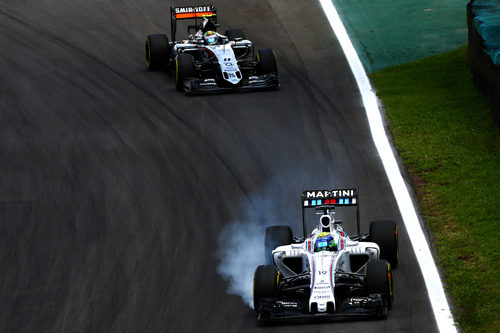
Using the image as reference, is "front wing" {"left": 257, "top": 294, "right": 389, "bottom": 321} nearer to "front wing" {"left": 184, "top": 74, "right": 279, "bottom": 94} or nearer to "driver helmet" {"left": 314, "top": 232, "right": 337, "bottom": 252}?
"driver helmet" {"left": 314, "top": 232, "right": 337, "bottom": 252}

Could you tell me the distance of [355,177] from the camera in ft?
72.2

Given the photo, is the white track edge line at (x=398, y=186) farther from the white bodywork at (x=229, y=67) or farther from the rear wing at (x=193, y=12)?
the rear wing at (x=193, y=12)

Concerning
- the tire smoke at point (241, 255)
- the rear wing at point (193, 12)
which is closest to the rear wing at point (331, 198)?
the tire smoke at point (241, 255)

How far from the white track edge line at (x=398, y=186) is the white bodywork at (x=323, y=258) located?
127 centimetres

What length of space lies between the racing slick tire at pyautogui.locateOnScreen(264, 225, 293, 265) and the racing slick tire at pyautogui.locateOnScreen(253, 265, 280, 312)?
132 cm

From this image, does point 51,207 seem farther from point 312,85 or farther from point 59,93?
point 312,85

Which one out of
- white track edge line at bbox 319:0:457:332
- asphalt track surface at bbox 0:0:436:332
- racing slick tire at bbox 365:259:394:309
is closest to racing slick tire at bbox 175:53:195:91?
asphalt track surface at bbox 0:0:436:332

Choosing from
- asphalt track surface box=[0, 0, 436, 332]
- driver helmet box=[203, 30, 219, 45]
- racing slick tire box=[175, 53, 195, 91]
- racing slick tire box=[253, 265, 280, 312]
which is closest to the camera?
racing slick tire box=[253, 265, 280, 312]

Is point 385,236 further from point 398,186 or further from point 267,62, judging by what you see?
point 267,62

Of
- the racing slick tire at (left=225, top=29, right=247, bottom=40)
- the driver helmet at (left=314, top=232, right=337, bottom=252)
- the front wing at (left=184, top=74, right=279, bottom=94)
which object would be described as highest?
the racing slick tire at (left=225, top=29, right=247, bottom=40)

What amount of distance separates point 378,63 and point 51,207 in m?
11.3

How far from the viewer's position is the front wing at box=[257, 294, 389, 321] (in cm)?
1581

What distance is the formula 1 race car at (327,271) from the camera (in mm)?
15914

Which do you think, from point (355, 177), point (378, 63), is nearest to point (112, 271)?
point (355, 177)
